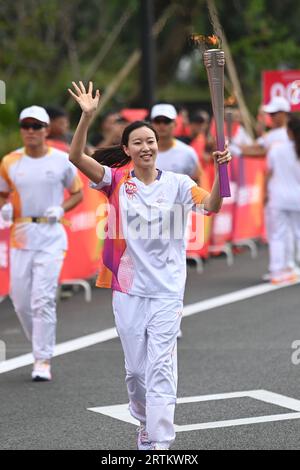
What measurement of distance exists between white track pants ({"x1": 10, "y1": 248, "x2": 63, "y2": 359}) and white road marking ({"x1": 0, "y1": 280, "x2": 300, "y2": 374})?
1.39ft

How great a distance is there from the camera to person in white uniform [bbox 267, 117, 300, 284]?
47.7 ft

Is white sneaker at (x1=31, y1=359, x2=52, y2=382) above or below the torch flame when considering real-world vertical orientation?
below

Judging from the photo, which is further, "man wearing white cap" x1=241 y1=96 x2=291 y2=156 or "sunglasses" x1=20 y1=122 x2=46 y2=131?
"man wearing white cap" x1=241 y1=96 x2=291 y2=156

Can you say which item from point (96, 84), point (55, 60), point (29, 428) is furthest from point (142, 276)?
point (96, 84)

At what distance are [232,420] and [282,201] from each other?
707cm

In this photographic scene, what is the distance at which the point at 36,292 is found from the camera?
9.60 meters

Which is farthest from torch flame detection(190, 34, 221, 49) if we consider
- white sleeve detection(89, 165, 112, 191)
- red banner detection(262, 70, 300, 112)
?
red banner detection(262, 70, 300, 112)

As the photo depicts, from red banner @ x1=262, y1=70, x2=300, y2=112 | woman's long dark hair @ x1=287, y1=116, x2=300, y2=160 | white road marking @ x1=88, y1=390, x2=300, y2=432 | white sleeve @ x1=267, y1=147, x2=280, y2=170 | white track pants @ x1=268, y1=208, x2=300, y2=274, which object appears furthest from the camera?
red banner @ x1=262, y1=70, x2=300, y2=112

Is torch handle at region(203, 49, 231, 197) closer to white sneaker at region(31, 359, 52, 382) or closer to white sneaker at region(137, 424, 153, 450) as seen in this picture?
white sneaker at region(137, 424, 153, 450)

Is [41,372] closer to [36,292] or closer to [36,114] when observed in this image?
[36,292]

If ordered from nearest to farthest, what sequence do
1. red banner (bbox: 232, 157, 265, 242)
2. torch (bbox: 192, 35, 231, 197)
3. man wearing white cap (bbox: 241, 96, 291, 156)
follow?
torch (bbox: 192, 35, 231, 197) < man wearing white cap (bbox: 241, 96, 291, 156) < red banner (bbox: 232, 157, 265, 242)

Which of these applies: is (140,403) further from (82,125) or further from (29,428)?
(82,125)

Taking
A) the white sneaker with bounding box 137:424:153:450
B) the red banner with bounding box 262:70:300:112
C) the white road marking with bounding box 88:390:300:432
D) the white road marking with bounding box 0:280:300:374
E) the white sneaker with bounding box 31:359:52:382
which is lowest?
the white road marking with bounding box 0:280:300:374

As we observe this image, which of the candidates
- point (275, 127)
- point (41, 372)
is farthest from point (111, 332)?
point (275, 127)
